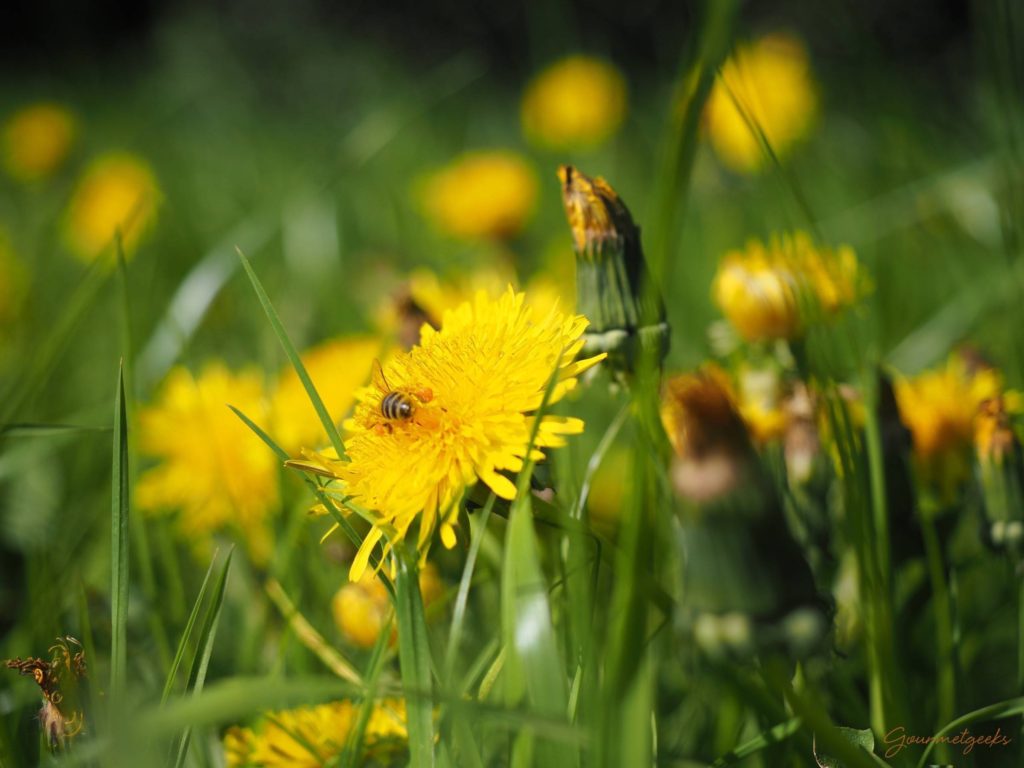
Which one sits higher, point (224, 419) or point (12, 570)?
point (224, 419)

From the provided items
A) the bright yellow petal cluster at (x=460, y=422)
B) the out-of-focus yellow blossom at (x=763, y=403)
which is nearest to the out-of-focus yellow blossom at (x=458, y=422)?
the bright yellow petal cluster at (x=460, y=422)

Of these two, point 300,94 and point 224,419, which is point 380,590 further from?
point 300,94

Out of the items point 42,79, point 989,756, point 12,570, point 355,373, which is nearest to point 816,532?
point 989,756

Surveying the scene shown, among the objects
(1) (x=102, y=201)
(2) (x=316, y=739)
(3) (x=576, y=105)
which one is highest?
(3) (x=576, y=105)

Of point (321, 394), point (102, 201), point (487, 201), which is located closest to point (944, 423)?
point (321, 394)

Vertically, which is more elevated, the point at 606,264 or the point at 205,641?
the point at 606,264

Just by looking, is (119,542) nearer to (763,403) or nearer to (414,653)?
(414,653)

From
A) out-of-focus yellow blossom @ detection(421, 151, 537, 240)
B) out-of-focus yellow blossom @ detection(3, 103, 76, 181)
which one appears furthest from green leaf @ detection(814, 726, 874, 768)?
out-of-focus yellow blossom @ detection(3, 103, 76, 181)
